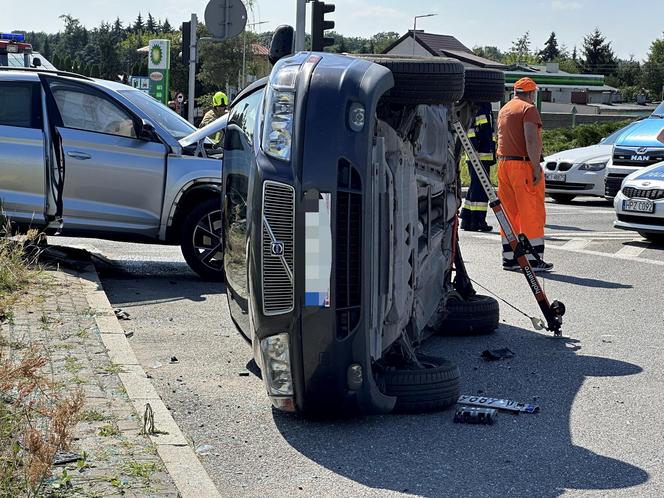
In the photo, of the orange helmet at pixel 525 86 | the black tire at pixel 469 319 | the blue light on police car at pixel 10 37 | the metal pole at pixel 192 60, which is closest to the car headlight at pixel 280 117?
the black tire at pixel 469 319

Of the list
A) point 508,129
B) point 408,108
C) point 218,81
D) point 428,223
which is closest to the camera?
point 408,108

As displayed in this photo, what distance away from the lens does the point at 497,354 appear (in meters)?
7.79

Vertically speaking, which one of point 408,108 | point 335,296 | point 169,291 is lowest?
point 169,291

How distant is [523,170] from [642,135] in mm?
8390

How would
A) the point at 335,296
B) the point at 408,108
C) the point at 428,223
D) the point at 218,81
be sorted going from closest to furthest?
the point at 335,296 → the point at 408,108 → the point at 428,223 → the point at 218,81

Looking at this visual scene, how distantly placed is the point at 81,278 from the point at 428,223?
3982 millimetres

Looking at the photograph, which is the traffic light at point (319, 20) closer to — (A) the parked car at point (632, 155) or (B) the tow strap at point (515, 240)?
(A) the parked car at point (632, 155)

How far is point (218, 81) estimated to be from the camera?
69062mm

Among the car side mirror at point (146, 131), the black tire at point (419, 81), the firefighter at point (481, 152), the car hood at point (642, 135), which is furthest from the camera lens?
the car hood at point (642, 135)

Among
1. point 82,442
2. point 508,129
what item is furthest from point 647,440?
point 508,129

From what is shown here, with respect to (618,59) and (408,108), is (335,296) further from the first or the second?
(618,59)

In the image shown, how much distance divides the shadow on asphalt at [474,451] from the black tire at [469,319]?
1.39 meters

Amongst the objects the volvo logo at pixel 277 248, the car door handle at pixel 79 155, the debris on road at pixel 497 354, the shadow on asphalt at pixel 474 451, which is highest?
the car door handle at pixel 79 155

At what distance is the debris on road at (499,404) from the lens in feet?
20.8
